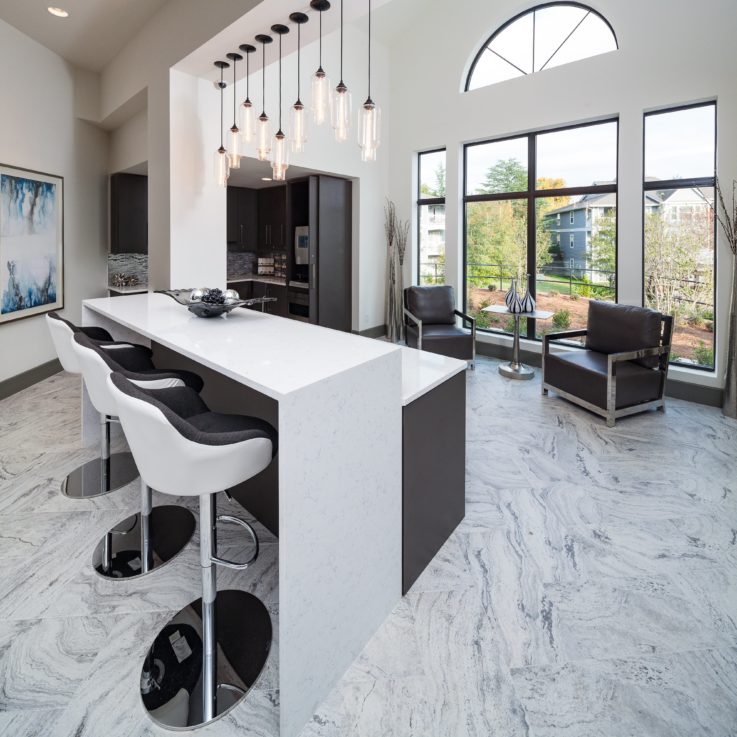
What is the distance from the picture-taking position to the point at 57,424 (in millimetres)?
3977

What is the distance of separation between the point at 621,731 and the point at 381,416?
1.17 m

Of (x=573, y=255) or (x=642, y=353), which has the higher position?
(x=573, y=255)

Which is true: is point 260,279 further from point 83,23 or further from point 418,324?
point 83,23

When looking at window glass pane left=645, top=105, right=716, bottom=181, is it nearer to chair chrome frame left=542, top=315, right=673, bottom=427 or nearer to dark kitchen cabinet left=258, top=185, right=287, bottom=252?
chair chrome frame left=542, top=315, right=673, bottom=427

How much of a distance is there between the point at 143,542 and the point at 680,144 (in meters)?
5.55

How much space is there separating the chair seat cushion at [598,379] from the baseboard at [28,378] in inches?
203

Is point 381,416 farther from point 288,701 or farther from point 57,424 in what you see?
point 57,424

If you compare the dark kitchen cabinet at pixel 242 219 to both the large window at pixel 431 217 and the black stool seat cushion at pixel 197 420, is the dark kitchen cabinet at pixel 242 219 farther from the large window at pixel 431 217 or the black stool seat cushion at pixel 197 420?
the black stool seat cushion at pixel 197 420

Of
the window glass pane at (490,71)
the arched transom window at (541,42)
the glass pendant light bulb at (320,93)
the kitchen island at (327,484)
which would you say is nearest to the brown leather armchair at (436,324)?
the window glass pane at (490,71)

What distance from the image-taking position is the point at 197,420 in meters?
1.93

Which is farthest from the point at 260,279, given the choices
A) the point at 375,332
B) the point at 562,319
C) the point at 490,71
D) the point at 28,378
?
the point at 562,319

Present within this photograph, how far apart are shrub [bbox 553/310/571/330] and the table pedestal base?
2.21 ft

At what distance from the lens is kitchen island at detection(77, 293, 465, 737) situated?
4.62 feet

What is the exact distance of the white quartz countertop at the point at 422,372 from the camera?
2011 mm
